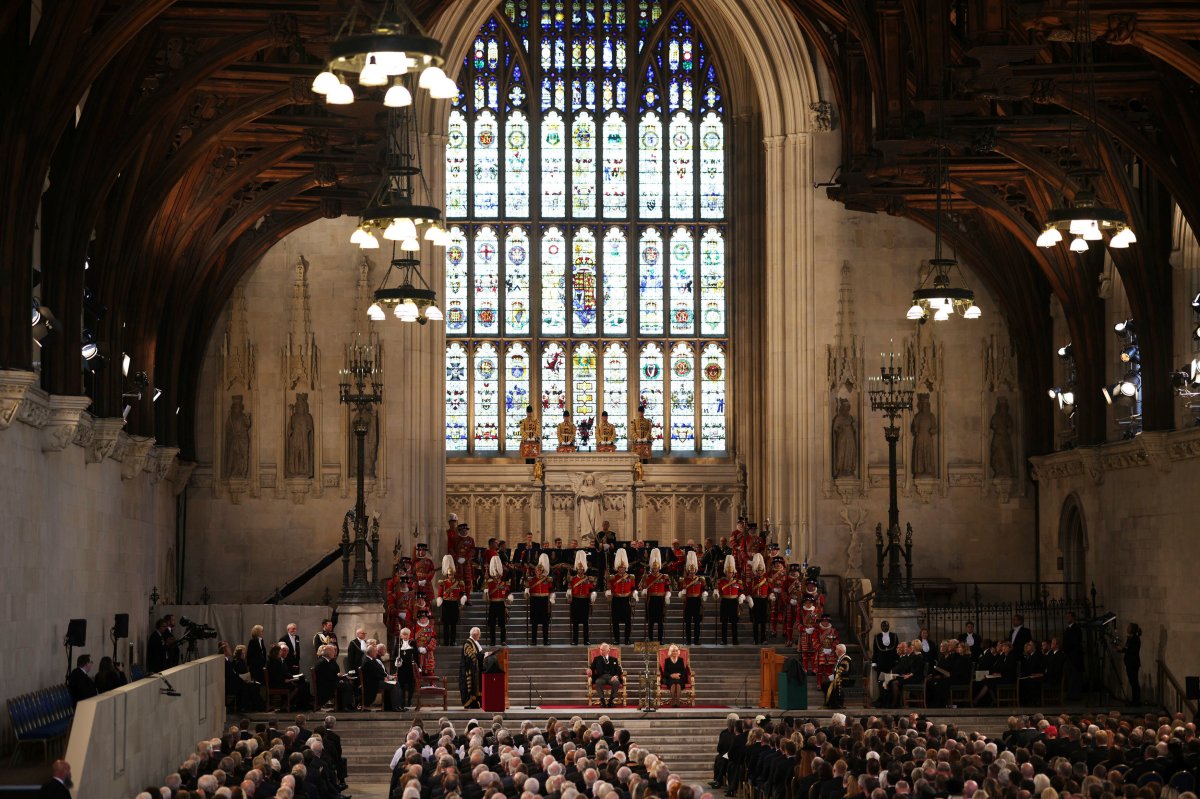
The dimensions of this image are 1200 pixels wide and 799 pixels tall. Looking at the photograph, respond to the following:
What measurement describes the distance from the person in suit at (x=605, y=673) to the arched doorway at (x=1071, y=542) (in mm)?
11466

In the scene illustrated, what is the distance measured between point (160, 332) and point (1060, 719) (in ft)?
64.8

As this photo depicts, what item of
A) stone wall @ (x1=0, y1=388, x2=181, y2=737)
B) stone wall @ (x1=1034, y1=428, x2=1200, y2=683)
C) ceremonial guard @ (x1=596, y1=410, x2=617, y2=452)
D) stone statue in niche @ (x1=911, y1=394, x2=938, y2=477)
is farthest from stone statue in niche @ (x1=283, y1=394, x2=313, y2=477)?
stone wall @ (x1=1034, y1=428, x2=1200, y2=683)

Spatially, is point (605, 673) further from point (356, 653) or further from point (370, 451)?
point (370, 451)

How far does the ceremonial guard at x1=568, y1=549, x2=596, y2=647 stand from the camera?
33.2 metres

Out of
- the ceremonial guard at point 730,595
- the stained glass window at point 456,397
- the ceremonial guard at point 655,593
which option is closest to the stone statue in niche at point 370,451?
the stained glass window at point 456,397

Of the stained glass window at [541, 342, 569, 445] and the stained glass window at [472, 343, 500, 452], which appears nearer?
the stained glass window at [472, 343, 500, 452]

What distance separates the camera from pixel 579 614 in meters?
33.6

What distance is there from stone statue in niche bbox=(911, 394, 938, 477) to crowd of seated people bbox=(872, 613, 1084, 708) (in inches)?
337

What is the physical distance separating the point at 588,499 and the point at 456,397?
4.39m

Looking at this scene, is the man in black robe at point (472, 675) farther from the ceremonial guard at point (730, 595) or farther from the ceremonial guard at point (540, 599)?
the ceremonial guard at point (730, 595)

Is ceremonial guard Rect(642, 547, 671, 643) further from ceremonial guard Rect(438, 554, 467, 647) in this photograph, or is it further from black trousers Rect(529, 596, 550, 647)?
ceremonial guard Rect(438, 554, 467, 647)

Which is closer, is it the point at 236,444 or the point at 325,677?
the point at 325,677

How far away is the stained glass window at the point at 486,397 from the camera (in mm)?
45031

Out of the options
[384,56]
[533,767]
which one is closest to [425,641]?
[533,767]
